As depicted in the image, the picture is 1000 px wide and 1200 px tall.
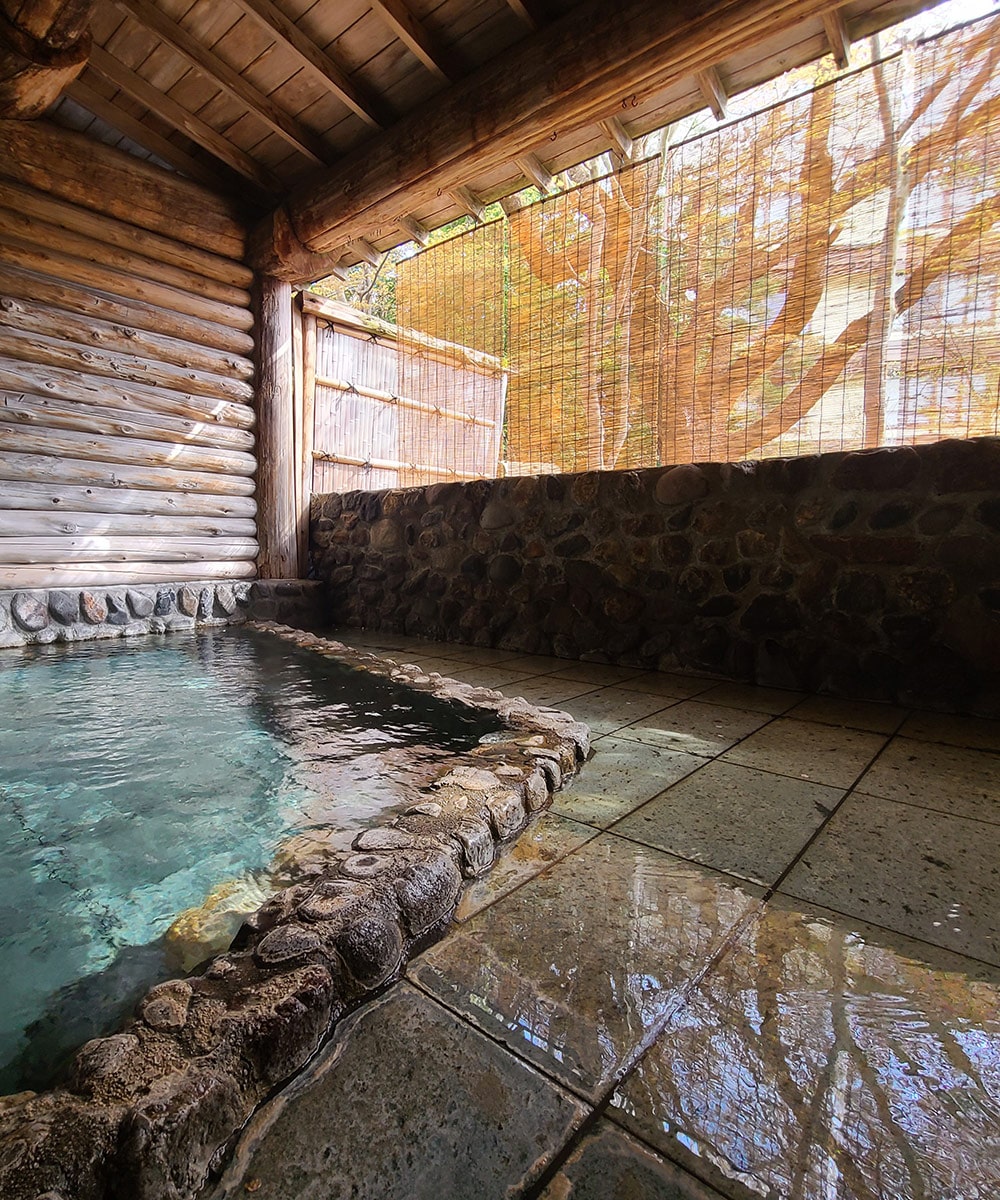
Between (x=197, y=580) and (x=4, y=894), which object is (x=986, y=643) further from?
(x=197, y=580)

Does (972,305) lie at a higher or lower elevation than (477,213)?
lower

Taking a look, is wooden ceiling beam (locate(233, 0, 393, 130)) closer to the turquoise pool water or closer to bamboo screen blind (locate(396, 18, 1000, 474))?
bamboo screen blind (locate(396, 18, 1000, 474))

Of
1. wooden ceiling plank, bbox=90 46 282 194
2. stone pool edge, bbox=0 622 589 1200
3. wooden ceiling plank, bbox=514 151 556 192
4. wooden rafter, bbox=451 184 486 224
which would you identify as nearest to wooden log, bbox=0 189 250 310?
wooden ceiling plank, bbox=90 46 282 194

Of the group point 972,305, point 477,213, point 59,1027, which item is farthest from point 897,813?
point 477,213

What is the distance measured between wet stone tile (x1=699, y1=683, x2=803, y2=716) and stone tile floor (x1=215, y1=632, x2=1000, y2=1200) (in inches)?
35.0

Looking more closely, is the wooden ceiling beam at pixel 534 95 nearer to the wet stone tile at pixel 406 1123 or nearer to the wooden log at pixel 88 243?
the wooden log at pixel 88 243

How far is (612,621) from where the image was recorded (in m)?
3.22

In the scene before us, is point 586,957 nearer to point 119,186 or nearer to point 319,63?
point 319,63

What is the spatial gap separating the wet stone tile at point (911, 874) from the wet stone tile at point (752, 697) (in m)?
0.91

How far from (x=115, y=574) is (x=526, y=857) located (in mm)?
4036

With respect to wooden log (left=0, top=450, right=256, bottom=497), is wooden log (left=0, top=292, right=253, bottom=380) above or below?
above

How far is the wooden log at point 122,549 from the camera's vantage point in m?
3.78

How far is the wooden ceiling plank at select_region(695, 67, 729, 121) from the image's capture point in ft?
10.1

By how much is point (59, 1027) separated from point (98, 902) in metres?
0.32
